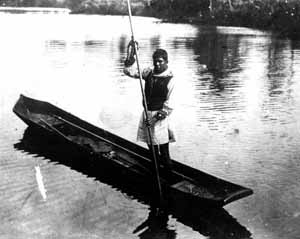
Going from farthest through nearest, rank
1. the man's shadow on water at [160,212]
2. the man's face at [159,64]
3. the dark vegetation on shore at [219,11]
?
1. the dark vegetation on shore at [219,11]
2. the man's face at [159,64]
3. the man's shadow on water at [160,212]

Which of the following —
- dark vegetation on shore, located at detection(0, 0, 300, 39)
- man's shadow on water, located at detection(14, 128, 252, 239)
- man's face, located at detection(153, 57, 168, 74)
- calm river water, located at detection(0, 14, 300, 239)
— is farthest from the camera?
dark vegetation on shore, located at detection(0, 0, 300, 39)

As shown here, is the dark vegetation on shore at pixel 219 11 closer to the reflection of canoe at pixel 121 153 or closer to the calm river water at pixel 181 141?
the calm river water at pixel 181 141

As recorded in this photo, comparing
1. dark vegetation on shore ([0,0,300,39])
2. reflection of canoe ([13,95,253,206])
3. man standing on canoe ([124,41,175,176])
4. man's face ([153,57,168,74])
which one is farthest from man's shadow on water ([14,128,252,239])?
dark vegetation on shore ([0,0,300,39])

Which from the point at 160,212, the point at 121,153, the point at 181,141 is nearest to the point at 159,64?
the point at 160,212

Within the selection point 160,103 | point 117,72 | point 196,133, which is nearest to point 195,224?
point 160,103

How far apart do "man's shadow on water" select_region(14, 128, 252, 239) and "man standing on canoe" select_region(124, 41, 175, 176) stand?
0.88 m

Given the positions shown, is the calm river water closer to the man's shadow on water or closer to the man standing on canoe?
the man's shadow on water

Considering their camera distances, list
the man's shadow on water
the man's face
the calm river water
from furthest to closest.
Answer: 1. the man's face
2. the calm river water
3. the man's shadow on water

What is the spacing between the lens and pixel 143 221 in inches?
265

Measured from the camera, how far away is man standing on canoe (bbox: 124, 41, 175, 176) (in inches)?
281

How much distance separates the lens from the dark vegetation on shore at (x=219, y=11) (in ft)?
140

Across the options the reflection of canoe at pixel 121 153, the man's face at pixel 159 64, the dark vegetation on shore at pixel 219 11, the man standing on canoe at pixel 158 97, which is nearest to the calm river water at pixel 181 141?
the reflection of canoe at pixel 121 153

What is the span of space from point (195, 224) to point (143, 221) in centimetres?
75

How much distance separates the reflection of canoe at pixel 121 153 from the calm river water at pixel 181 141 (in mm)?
442
